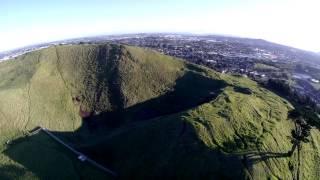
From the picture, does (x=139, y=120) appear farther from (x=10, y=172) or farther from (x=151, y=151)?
(x=10, y=172)

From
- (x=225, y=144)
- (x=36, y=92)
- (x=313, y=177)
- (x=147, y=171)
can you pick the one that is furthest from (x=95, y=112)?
(x=313, y=177)

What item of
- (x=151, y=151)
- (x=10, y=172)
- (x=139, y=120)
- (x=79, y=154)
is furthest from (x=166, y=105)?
(x=10, y=172)

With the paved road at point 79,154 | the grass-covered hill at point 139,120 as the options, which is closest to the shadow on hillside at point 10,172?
the grass-covered hill at point 139,120

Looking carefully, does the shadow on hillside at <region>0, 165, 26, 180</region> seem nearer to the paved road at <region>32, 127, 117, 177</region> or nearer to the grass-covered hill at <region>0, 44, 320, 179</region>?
the grass-covered hill at <region>0, 44, 320, 179</region>

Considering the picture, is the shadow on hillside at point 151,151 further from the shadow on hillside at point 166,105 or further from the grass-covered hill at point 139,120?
the grass-covered hill at point 139,120

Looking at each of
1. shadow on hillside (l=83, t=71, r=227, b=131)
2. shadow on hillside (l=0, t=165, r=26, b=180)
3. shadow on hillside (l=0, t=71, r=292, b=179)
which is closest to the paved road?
shadow on hillside (l=0, t=71, r=292, b=179)

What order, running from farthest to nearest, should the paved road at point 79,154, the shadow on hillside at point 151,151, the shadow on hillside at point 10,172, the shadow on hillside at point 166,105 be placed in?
the shadow on hillside at point 166,105, the paved road at point 79,154, the shadow on hillside at point 10,172, the shadow on hillside at point 151,151

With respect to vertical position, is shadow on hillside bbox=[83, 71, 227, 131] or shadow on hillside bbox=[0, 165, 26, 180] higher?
shadow on hillside bbox=[83, 71, 227, 131]

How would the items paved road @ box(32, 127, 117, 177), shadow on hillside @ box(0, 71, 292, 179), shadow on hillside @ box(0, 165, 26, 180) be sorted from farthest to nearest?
1. paved road @ box(32, 127, 117, 177)
2. shadow on hillside @ box(0, 165, 26, 180)
3. shadow on hillside @ box(0, 71, 292, 179)
